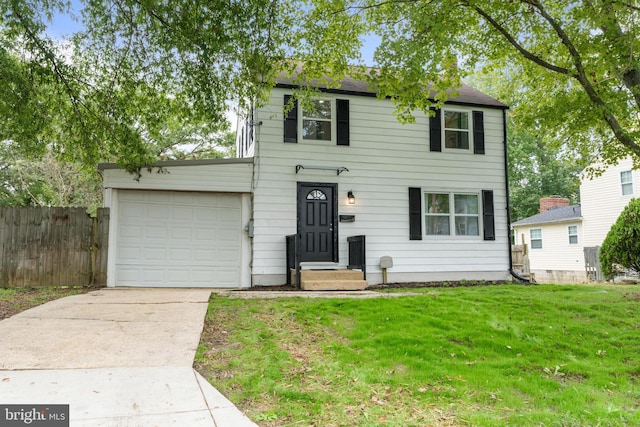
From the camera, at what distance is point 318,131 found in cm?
975

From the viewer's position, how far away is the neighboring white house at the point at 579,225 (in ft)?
56.3

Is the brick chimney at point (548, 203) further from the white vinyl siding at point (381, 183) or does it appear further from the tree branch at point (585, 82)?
the tree branch at point (585, 82)

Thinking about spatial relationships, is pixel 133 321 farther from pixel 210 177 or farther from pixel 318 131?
pixel 318 131

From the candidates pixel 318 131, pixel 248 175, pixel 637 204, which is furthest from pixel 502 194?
pixel 248 175

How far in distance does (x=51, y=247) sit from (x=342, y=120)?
265 inches

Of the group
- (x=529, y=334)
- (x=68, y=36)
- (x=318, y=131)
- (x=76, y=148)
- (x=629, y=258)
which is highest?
(x=68, y=36)

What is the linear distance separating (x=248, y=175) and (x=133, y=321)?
4803 millimetres

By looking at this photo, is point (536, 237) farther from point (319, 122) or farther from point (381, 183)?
point (319, 122)

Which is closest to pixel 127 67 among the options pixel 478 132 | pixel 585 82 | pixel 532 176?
pixel 585 82

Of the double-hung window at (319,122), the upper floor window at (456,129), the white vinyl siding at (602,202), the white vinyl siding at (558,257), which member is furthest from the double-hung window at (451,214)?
the white vinyl siding at (602,202)

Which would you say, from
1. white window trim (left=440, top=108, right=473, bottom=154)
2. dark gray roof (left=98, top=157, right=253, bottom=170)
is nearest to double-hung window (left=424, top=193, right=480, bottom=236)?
white window trim (left=440, top=108, right=473, bottom=154)

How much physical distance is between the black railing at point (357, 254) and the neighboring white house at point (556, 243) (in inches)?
540

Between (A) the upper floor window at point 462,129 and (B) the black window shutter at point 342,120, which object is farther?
(A) the upper floor window at point 462,129

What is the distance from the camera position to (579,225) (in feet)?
62.0
